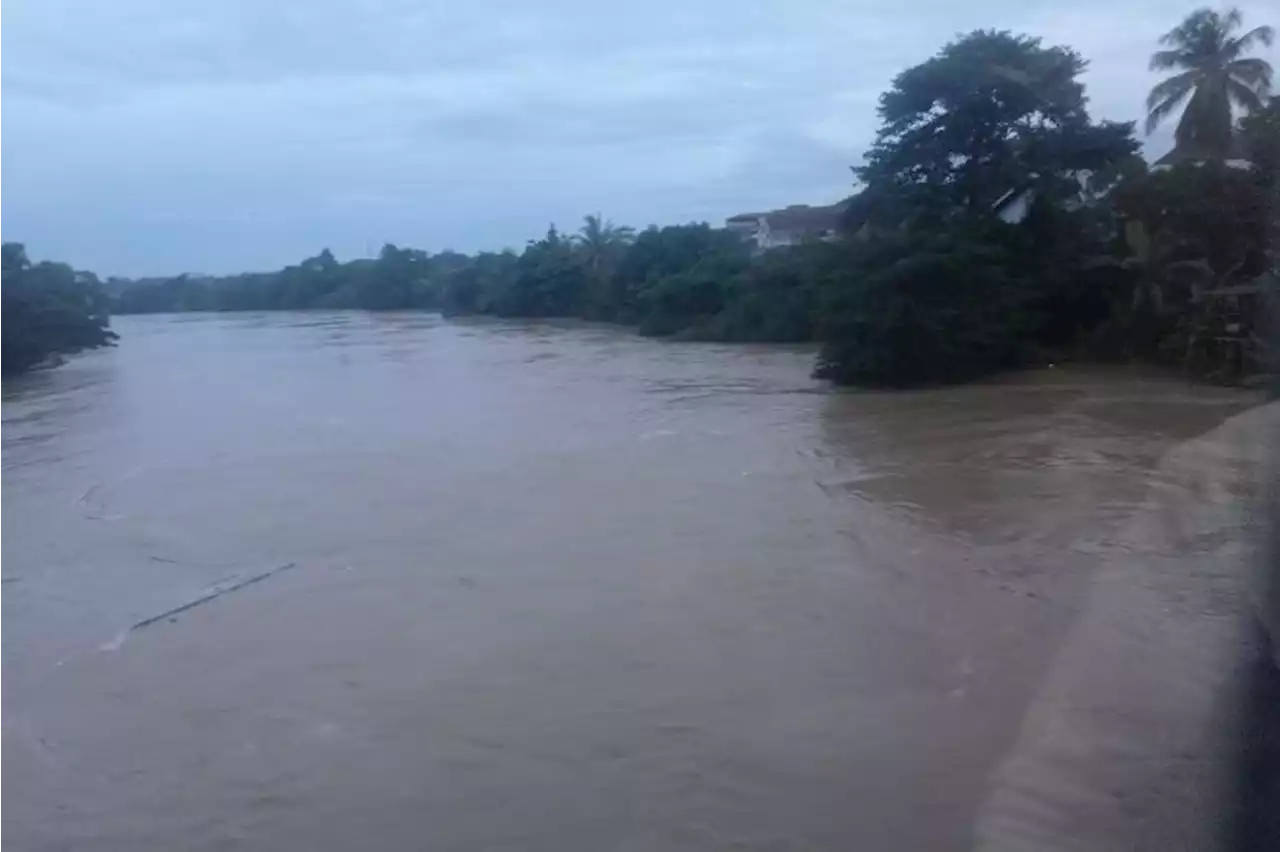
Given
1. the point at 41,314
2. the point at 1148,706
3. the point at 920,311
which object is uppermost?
the point at 920,311

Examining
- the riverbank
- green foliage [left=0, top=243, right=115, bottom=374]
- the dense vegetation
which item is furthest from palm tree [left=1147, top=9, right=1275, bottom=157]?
green foliage [left=0, top=243, right=115, bottom=374]

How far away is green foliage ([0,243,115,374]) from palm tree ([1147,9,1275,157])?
2323 cm

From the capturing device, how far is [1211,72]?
25.7m

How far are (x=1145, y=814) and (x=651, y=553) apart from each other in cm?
603

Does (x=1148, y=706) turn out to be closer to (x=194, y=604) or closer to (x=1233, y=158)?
(x=194, y=604)

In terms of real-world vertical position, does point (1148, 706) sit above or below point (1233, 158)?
below

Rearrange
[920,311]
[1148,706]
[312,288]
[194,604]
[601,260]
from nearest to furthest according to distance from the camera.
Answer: [1148,706] → [194,604] → [920,311] → [601,260] → [312,288]

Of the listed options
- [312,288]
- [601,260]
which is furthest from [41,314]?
[312,288]

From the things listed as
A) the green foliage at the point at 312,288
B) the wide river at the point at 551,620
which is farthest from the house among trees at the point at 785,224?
the wide river at the point at 551,620

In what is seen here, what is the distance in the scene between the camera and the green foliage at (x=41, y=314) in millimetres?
29641

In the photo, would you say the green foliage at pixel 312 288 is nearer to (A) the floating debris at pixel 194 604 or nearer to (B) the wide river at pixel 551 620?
(B) the wide river at pixel 551 620

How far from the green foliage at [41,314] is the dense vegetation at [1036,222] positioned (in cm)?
1649

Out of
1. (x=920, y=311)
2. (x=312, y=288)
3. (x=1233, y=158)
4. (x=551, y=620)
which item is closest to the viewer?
(x=551, y=620)

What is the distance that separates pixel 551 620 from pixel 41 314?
87.6 ft
